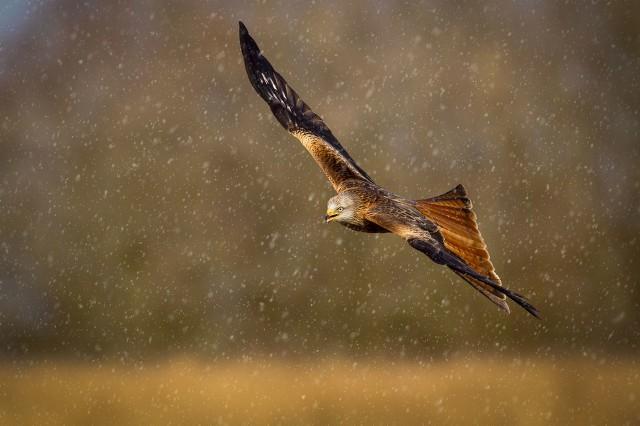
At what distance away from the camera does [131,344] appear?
18.1 feet

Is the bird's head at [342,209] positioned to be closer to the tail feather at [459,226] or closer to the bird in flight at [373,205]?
the bird in flight at [373,205]

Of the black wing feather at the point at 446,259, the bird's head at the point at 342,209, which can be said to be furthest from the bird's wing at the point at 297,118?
the black wing feather at the point at 446,259

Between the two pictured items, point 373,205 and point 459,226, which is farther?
point 459,226

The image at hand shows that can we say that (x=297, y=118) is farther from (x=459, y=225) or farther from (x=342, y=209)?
(x=459, y=225)

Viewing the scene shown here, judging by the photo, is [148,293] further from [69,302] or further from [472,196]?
[472,196]

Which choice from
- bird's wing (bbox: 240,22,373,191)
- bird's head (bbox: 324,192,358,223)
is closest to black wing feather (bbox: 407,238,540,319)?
bird's head (bbox: 324,192,358,223)

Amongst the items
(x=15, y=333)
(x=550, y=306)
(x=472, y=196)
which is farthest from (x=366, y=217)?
(x=15, y=333)

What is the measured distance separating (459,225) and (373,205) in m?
0.35

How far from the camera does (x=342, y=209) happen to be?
2943mm

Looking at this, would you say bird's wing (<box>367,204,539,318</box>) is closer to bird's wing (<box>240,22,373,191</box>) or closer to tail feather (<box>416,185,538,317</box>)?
tail feather (<box>416,185,538,317</box>)

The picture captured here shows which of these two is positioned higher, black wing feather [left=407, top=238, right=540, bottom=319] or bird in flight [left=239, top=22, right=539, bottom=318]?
bird in flight [left=239, top=22, right=539, bottom=318]

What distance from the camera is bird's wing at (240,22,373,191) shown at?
3.18 meters

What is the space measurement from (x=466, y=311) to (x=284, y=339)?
117 cm

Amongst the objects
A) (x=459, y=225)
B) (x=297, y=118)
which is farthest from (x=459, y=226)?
(x=297, y=118)
